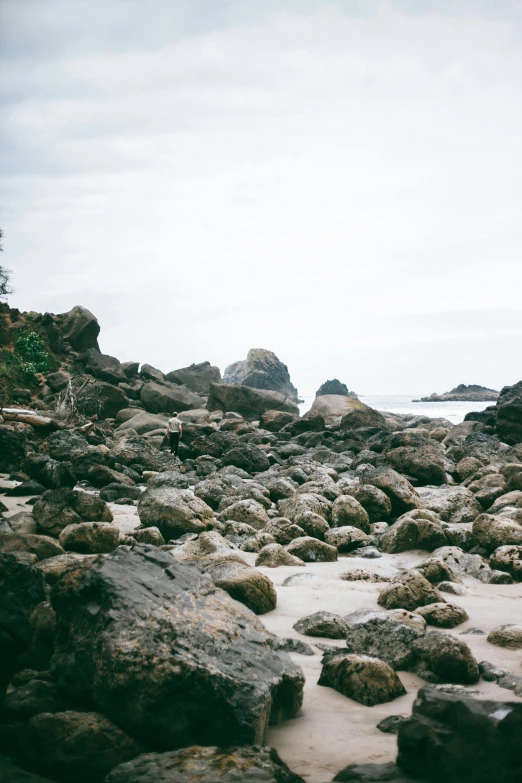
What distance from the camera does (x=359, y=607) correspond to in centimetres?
590

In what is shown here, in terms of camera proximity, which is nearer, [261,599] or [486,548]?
[261,599]

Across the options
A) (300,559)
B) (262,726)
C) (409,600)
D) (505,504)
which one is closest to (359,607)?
(409,600)

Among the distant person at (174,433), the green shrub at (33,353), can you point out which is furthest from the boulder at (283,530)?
the green shrub at (33,353)

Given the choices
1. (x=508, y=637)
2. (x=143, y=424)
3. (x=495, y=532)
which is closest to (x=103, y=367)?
(x=143, y=424)

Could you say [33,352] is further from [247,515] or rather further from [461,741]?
[461,741]

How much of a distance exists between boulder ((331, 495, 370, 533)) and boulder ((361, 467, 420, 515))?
0.92m

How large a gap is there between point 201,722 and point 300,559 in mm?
4540

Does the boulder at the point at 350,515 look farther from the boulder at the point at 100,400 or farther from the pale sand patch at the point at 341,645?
the boulder at the point at 100,400

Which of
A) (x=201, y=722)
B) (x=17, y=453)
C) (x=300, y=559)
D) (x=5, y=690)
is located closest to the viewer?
(x=201, y=722)

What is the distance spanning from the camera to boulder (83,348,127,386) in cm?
3359

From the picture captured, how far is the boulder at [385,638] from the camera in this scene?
14.4 ft

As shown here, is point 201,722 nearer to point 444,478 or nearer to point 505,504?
point 505,504

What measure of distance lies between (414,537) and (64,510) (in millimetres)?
4590

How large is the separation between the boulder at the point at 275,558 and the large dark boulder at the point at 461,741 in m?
4.48
